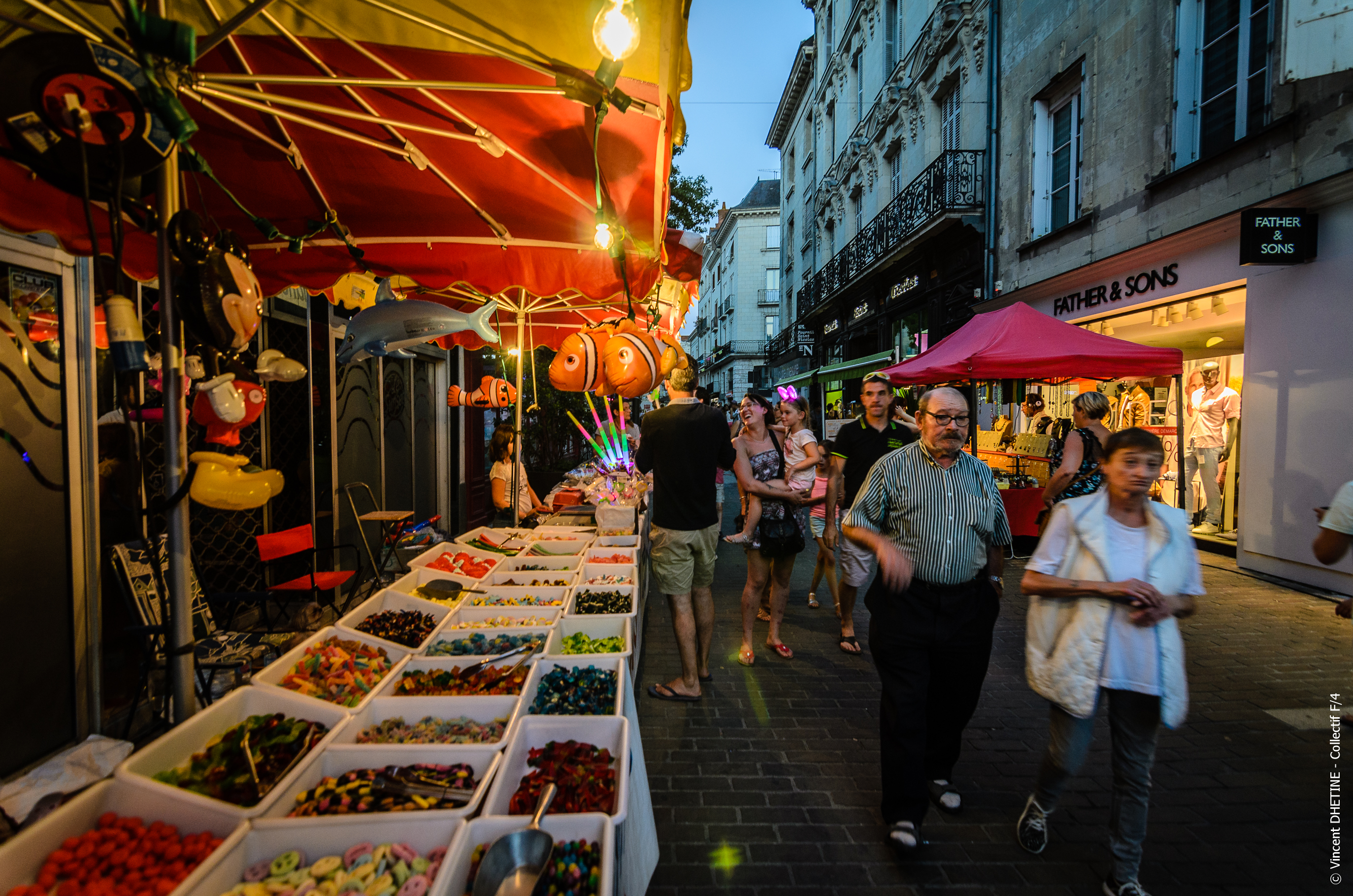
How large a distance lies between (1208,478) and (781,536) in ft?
26.9

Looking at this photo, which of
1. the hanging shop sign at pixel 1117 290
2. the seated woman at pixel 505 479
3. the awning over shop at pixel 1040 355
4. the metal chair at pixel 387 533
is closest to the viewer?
the metal chair at pixel 387 533

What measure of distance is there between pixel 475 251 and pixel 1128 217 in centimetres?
956

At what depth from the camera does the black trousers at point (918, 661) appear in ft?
8.82

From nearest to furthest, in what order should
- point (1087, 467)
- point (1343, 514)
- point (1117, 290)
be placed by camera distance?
point (1343, 514), point (1087, 467), point (1117, 290)

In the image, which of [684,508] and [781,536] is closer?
[684,508]

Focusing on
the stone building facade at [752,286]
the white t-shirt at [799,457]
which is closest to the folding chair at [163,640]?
the white t-shirt at [799,457]

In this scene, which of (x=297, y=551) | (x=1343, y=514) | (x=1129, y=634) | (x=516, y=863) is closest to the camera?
(x=516, y=863)

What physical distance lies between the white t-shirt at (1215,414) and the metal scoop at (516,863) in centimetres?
1077

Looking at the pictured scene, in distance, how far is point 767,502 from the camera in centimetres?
475

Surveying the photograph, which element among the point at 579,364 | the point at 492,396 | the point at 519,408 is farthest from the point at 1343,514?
the point at 492,396

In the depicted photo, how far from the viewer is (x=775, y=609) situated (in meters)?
5.00

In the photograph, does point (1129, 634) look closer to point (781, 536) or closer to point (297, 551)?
point (781, 536)

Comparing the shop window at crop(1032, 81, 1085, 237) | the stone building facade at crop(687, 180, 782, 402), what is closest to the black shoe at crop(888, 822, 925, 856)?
the shop window at crop(1032, 81, 1085, 237)

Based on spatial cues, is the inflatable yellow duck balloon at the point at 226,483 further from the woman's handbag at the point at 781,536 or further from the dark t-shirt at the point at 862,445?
the dark t-shirt at the point at 862,445
